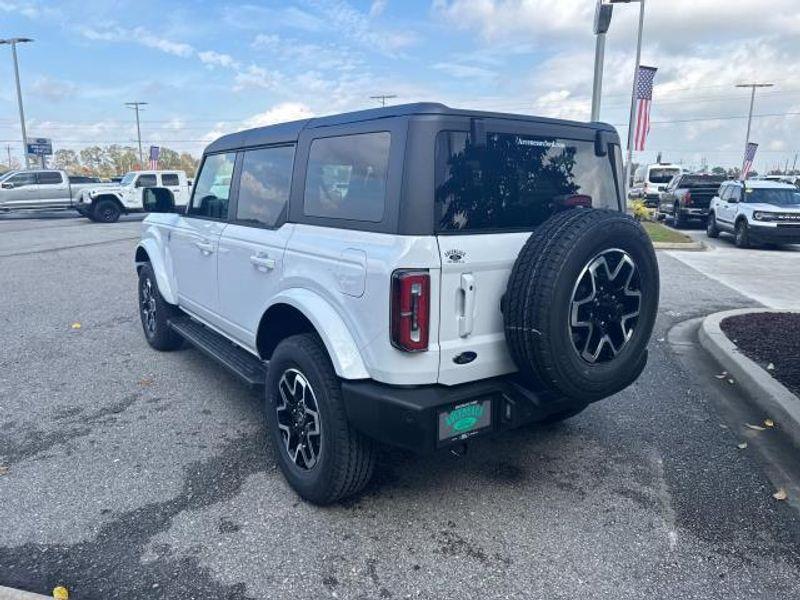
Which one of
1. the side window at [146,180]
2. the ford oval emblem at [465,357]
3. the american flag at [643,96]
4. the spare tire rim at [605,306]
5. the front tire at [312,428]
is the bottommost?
the front tire at [312,428]

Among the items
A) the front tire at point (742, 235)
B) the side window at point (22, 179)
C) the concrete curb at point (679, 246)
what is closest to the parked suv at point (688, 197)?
the front tire at point (742, 235)

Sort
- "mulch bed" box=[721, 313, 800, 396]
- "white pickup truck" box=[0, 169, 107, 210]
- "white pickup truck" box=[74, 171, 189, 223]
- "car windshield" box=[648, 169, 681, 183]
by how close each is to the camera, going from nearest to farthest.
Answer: "mulch bed" box=[721, 313, 800, 396] → "white pickup truck" box=[74, 171, 189, 223] → "white pickup truck" box=[0, 169, 107, 210] → "car windshield" box=[648, 169, 681, 183]

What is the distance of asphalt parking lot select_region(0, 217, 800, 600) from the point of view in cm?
253

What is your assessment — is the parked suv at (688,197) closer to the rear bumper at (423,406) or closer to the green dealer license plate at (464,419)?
the rear bumper at (423,406)

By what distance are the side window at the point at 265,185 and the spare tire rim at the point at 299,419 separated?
99cm

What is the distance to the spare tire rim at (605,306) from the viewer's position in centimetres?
271

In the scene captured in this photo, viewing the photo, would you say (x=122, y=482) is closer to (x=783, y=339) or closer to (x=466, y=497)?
(x=466, y=497)

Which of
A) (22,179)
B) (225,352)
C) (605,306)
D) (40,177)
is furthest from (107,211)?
(605,306)

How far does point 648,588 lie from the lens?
2475mm

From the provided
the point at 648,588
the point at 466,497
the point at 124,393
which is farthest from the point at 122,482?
the point at 648,588

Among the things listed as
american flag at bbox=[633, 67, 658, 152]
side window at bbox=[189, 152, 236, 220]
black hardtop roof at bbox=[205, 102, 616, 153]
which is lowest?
side window at bbox=[189, 152, 236, 220]

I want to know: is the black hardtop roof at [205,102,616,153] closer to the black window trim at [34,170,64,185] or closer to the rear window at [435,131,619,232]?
the rear window at [435,131,619,232]

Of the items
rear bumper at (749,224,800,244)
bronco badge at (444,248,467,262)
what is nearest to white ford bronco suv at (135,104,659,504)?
bronco badge at (444,248,467,262)

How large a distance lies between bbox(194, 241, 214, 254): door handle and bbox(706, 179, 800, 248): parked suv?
14.1 metres
